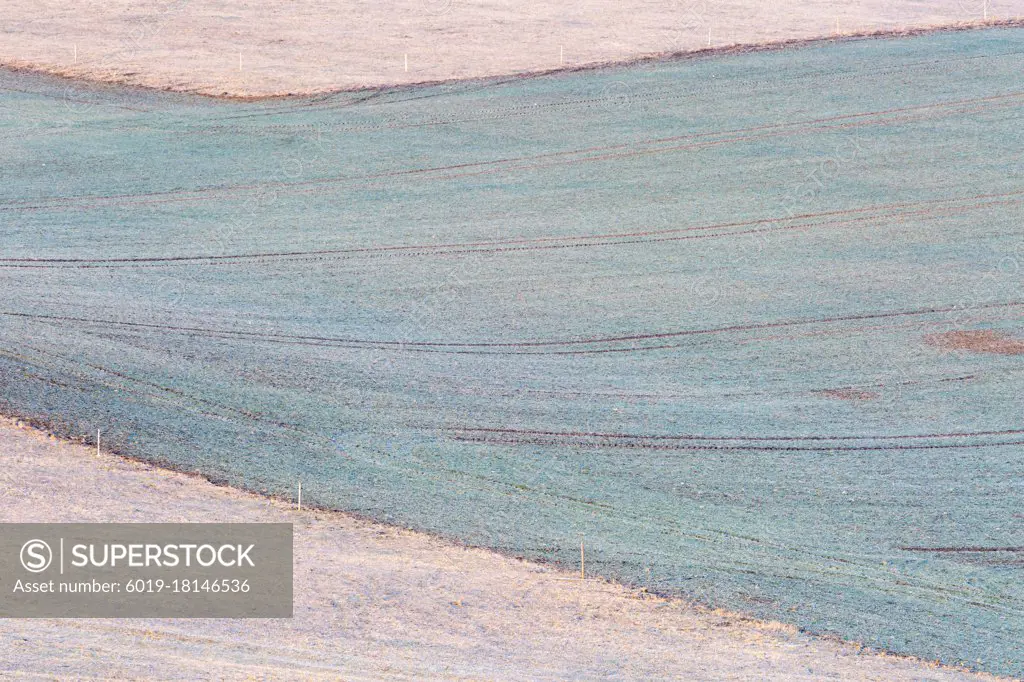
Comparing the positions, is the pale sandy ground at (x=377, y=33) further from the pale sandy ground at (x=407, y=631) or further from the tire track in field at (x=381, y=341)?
the pale sandy ground at (x=407, y=631)

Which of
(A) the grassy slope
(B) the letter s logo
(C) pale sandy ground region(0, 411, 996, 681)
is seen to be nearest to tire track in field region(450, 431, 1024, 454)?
(A) the grassy slope

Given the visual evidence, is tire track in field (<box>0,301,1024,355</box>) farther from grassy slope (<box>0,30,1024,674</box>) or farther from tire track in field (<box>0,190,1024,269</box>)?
tire track in field (<box>0,190,1024,269</box>)

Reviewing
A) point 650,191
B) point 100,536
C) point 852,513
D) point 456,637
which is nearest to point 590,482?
point 852,513

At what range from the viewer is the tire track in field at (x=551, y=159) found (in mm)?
19344

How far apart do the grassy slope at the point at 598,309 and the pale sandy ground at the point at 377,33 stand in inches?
51.9

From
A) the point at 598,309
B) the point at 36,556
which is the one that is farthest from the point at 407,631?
the point at 598,309

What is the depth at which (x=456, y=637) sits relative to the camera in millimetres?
8609

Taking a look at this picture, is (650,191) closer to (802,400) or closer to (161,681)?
(802,400)

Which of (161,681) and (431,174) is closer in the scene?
(161,681)

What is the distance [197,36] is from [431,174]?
32.5 feet

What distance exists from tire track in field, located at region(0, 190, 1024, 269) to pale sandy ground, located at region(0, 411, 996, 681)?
678 centimetres

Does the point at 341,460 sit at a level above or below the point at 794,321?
below

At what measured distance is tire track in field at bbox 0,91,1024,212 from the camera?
19344 millimetres

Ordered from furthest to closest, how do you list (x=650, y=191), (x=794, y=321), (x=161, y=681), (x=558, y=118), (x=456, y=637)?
(x=558, y=118), (x=650, y=191), (x=794, y=321), (x=456, y=637), (x=161, y=681)
